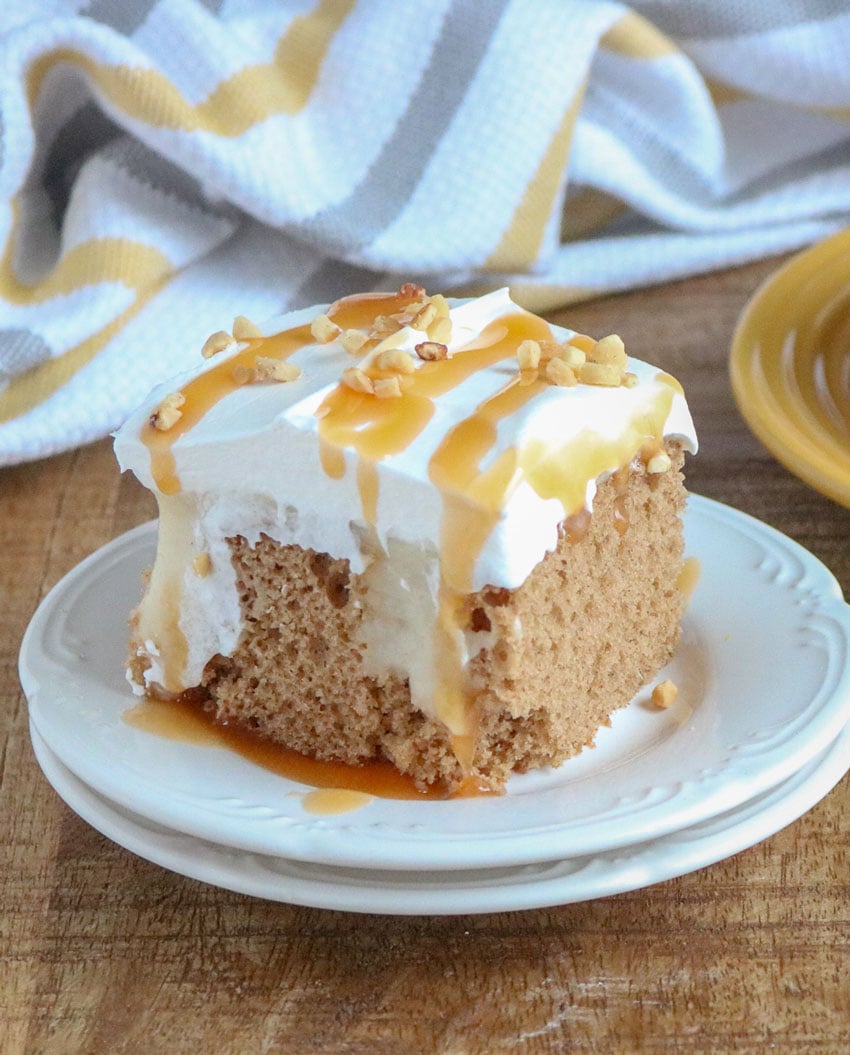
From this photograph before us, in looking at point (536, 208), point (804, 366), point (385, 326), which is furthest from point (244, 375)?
point (536, 208)

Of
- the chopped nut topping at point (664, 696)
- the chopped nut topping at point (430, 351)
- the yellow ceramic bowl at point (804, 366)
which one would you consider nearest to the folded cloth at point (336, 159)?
the yellow ceramic bowl at point (804, 366)

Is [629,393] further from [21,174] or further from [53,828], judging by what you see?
[21,174]

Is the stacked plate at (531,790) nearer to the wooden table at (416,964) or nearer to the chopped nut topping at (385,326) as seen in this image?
the wooden table at (416,964)

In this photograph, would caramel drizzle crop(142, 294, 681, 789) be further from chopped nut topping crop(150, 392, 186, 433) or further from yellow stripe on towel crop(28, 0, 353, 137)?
yellow stripe on towel crop(28, 0, 353, 137)

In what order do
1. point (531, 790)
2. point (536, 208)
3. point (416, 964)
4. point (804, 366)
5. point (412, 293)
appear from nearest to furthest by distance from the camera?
point (416, 964), point (531, 790), point (412, 293), point (804, 366), point (536, 208)

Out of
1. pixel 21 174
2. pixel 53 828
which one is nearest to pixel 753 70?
pixel 21 174

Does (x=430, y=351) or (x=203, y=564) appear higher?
(x=430, y=351)

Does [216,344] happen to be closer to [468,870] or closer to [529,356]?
→ [529,356]
